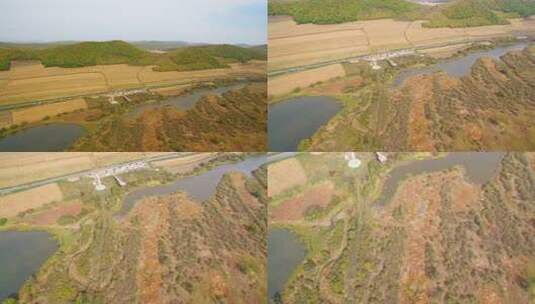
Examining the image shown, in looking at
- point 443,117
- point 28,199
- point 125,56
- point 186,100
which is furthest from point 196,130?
point 443,117

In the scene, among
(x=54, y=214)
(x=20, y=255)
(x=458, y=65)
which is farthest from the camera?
(x=458, y=65)

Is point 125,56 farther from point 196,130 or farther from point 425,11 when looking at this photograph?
point 425,11

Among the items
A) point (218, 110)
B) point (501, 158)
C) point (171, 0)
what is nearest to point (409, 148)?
point (501, 158)

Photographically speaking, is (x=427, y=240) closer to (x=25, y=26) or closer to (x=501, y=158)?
(x=501, y=158)

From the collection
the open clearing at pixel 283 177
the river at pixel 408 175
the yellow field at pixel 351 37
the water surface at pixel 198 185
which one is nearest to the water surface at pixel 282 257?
the river at pixel 408 175

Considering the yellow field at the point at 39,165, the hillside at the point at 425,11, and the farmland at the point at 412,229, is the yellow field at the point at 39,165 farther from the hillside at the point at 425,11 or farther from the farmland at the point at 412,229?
the hillside at the point at 425,11
